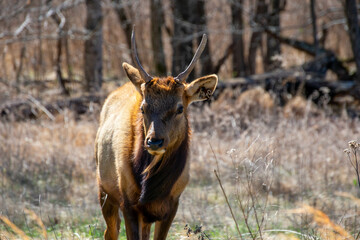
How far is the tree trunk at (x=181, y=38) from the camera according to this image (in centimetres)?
1323

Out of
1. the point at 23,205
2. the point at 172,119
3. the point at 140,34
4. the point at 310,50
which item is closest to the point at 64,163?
the point at 23,205

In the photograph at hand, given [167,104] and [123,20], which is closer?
[167,104]

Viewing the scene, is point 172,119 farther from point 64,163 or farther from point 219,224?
point 64,163

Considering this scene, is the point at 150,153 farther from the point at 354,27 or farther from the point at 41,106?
the point at 354,27

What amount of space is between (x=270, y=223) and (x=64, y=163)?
3620 millimetres

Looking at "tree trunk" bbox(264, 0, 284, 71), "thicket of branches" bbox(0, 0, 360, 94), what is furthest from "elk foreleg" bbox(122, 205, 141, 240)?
"tree trunk" bbox(264, 0, 284, 71)

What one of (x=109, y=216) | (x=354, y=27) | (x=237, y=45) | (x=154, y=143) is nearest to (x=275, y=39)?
(x=237, y=45)

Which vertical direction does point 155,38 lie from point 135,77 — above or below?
above

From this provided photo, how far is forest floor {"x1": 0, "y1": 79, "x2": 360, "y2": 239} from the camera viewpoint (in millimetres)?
6035

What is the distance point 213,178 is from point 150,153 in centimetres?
391

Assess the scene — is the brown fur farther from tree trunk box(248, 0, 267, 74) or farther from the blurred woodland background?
tree trunk box(248, 0, 267, 74)

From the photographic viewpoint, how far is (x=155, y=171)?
186 inches

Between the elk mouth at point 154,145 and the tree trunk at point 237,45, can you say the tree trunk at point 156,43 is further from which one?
the elk mouth at point 154,145

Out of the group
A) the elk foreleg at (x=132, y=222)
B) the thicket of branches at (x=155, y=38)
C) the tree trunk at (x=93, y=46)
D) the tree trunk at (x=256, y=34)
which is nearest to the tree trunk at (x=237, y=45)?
the thicket of branches at (x=155, y=38)
